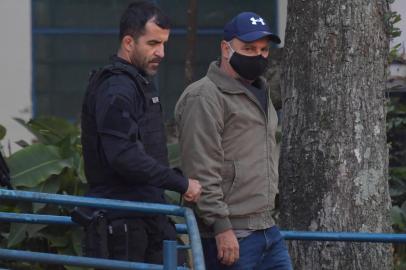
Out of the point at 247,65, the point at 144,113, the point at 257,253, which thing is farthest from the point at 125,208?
the point at 247,65

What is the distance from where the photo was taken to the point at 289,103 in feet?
19.5

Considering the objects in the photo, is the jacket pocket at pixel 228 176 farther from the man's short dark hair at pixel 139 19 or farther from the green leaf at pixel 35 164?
the green leaf at pixel 35 164

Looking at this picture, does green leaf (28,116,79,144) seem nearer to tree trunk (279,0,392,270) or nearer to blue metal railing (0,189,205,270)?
tree trunk (279,0,392,270)

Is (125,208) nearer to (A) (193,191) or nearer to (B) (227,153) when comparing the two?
(A) (193,191)

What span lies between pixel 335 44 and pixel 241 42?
1030 mm

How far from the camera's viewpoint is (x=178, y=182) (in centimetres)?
434

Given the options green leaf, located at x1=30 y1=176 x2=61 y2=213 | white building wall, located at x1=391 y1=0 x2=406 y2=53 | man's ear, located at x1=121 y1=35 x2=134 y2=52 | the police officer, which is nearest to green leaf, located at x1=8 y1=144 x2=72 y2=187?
green leaf, located at x1=30 y1=176 x2=61 y2=213

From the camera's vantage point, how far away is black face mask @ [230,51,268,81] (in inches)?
190

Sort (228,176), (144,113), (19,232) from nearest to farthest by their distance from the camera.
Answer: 1. (144,113)
2. (228,176)
3. (19,232)

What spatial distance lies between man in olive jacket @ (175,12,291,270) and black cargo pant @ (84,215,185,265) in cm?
22

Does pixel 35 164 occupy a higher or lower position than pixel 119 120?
lower

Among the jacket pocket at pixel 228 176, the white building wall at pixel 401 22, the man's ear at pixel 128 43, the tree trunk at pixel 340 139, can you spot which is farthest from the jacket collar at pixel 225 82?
the white building wall at pixel 401 22

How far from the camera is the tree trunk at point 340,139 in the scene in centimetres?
568

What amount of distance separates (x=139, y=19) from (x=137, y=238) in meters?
0.90
